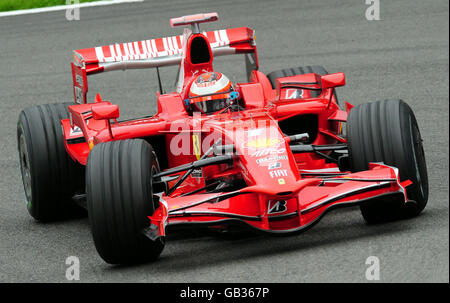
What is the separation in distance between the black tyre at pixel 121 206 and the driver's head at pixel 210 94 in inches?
63.9

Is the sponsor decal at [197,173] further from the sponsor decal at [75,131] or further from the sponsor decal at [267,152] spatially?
the sponsor decal at [75,131]

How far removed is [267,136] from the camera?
728cm

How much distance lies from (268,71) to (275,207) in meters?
8.95

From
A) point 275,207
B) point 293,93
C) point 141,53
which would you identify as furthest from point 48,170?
point 275,207

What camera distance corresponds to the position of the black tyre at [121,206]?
6.82m

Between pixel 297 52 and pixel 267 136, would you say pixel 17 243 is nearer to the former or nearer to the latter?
pixel 267 136

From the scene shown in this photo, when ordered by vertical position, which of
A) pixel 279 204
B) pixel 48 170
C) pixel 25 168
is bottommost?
pixel 25 168

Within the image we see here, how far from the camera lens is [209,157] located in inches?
309

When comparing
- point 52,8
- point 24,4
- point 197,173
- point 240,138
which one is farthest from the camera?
point 24,4

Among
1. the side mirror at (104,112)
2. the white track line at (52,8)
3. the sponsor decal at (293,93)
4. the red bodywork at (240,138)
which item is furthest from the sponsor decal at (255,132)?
the white track line at (52,8)


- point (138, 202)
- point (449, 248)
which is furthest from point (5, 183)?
point (449, 248)

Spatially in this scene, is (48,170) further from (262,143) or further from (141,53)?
(262,143)

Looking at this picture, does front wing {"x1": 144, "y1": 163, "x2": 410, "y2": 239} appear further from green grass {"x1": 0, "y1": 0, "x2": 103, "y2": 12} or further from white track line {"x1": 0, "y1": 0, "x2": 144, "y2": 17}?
green grass {"x1": 0, "y1": 0, "x2": 103, "y2": 12}

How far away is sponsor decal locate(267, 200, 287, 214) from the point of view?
6742mm
